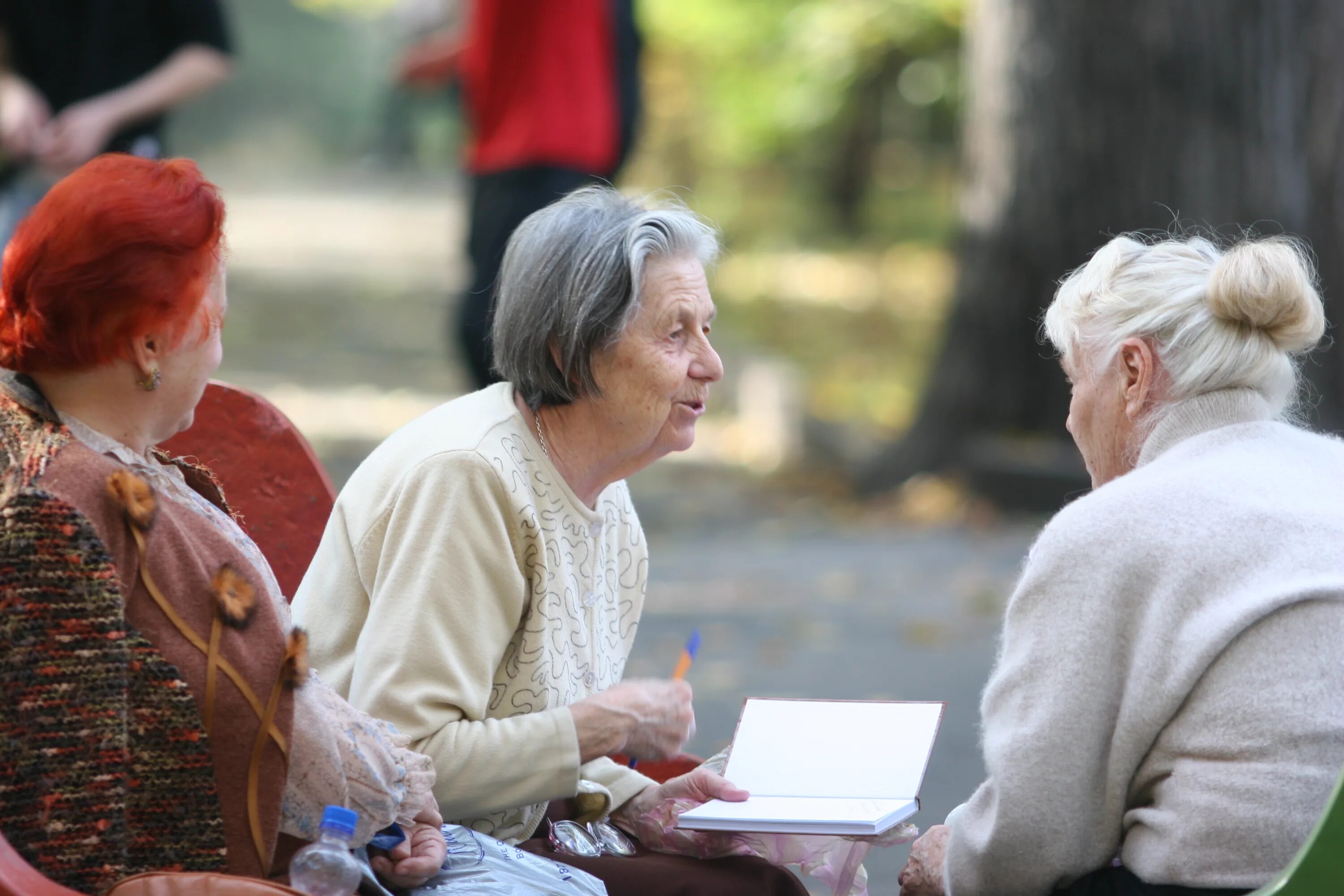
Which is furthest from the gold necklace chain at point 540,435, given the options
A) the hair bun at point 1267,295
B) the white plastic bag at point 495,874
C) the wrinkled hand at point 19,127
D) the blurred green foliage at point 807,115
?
the blurred green foliage at point 807,115

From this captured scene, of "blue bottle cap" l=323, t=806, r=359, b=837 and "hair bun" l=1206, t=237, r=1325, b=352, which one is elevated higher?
"hair bun" l=1206, t=237, r=1325, b=352

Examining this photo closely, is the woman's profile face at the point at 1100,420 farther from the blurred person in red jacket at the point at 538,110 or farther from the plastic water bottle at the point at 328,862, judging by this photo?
the blurred person in red jacket at the point at 538,110

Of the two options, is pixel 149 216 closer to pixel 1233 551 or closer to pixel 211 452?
pixel 211 452

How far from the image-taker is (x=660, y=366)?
2740 mm

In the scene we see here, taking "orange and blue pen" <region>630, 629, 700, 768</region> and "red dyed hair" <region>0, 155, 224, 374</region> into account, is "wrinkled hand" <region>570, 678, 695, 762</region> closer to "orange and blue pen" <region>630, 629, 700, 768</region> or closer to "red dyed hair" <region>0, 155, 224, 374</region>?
"orange and blue pen" <region>630, 629, 700, 768</region>

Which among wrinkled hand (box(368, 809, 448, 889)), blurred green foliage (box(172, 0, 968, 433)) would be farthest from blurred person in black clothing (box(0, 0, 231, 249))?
blurred green foliage (box(172, 0, 968, 433))

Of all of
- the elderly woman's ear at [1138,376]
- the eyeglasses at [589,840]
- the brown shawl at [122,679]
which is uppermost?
the elderly woman's ear at [1138,376]

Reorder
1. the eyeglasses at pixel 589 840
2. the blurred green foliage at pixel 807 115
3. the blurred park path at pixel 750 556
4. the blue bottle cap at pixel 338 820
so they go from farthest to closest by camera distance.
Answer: the blurred green foliage at pixel 807 115 < the blurred park path at pixel 750 556 < the eyeglasses at pixel 589 840 < the blue bottle cap at pixel 338 820

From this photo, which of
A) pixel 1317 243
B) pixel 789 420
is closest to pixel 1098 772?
pixel 1317 243

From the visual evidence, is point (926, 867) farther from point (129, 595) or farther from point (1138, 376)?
point (129, 595)

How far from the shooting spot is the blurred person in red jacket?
227 inches

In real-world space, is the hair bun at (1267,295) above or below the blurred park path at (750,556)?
above

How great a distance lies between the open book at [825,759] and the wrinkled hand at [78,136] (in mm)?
3022

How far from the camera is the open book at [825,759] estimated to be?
2434 millimetres
